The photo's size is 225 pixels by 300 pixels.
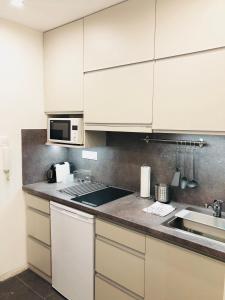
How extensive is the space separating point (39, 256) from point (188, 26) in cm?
234

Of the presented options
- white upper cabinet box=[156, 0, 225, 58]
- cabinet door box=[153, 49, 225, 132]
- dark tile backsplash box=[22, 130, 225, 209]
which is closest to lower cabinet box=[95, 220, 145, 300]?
dark tile backsplash box=[22, 130, 225, 209]

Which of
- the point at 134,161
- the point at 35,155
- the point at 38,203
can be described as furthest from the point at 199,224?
the point at 35,155

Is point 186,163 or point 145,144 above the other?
point 145,144

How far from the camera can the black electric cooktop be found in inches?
76.6

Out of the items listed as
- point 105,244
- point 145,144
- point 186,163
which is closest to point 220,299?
point 105,244

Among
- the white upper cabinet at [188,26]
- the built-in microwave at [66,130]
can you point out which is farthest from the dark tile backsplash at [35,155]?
the white upper cabinet at [188,26]

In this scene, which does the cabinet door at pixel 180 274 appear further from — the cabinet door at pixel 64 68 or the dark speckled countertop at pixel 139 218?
the cabinet door at pixel 64 68

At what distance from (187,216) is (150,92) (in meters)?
0.93

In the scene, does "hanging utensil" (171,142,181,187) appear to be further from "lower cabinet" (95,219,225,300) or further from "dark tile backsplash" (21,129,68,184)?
"dark tile backsplash" (21,129,68,184)

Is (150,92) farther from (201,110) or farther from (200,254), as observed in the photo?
(200,254)

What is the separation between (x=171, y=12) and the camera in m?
1.57

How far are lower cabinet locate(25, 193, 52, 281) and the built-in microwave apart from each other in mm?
597

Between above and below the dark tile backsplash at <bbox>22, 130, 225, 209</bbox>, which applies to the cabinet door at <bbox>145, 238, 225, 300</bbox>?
below

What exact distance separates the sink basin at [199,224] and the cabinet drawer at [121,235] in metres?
0.22
